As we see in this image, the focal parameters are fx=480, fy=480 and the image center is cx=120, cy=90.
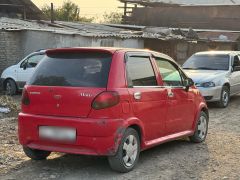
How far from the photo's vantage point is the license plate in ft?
19.5

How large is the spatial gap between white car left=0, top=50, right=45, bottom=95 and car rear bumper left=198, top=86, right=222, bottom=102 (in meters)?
5.84

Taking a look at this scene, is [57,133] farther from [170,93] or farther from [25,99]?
[170,93]

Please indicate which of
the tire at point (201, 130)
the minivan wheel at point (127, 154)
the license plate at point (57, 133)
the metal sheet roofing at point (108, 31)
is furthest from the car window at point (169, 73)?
the metal sheet roofing at point (108, 31)

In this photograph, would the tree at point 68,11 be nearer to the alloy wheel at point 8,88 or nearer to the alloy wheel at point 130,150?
the alloy wheel at point 8,88

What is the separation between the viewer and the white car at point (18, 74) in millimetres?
15977

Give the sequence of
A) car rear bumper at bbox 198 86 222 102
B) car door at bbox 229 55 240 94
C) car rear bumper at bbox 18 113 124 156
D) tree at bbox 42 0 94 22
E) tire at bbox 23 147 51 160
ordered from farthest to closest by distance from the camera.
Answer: tree at bbox 42 0 94 22 → car door at bbox 229 55 240 94 → car rear bumper at bbox 198 86 222 102 → tire at bbox 23 147 51 160 → car rear bumper at bbox 18 113 124 156

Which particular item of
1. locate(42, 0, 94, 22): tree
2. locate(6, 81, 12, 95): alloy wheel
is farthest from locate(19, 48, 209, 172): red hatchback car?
locate(42, 0, 94, 22): tree

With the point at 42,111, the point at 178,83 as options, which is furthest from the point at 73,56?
the point at 178,83

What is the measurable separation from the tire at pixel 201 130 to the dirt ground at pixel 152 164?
116 mm

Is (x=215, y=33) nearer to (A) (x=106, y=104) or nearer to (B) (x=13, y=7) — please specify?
(B) (x=13, y=7)

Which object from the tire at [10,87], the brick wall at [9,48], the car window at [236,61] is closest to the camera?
the car window at [236,61]

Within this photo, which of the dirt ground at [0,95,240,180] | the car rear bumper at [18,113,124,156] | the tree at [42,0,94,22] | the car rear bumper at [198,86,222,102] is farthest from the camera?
the tree at [42,0,94,22]

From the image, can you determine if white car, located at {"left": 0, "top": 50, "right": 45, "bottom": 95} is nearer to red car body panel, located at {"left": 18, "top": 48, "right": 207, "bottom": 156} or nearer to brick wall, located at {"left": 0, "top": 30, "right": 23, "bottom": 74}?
brick wall, located at {"left": 0, "top": 30, "right": 23, "bottom": 74}

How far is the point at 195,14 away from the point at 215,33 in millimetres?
6204
